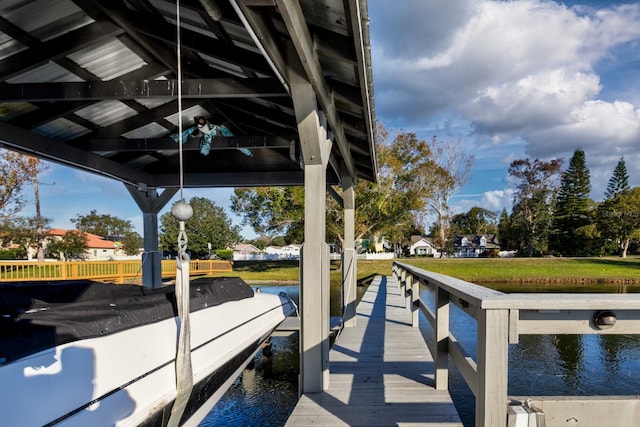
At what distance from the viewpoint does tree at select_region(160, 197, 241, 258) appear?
39.9 m

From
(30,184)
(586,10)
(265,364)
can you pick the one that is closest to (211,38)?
(265,364)

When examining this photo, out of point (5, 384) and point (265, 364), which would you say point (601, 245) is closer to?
point (265, 364)

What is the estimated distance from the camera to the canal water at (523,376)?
3.99 m

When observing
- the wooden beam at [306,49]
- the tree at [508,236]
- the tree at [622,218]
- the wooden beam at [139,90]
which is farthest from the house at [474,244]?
the wooden beam at [139,90]

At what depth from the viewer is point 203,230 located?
136 feet

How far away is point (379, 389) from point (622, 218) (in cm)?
3560

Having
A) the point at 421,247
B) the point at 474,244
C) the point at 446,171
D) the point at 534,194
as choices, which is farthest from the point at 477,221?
the point at 446,171

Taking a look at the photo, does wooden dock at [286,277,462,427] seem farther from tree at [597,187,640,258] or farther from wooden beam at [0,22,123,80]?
tree at [597,187,640,258]

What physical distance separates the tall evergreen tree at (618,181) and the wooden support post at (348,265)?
38.3m

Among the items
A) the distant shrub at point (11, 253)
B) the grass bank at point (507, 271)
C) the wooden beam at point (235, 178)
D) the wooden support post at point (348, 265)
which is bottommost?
the grass bank at point (507, 271)

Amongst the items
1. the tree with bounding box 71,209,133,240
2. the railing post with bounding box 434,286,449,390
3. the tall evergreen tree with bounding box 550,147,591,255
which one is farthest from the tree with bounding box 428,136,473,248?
the tree with bounding box 71,209,133,240

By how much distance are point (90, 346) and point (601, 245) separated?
3890cm

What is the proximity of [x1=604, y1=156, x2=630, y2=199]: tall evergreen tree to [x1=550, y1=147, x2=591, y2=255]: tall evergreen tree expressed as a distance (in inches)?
89.9

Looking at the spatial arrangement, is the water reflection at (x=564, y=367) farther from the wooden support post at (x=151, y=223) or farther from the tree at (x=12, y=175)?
the tree at (x=12, y=175)
